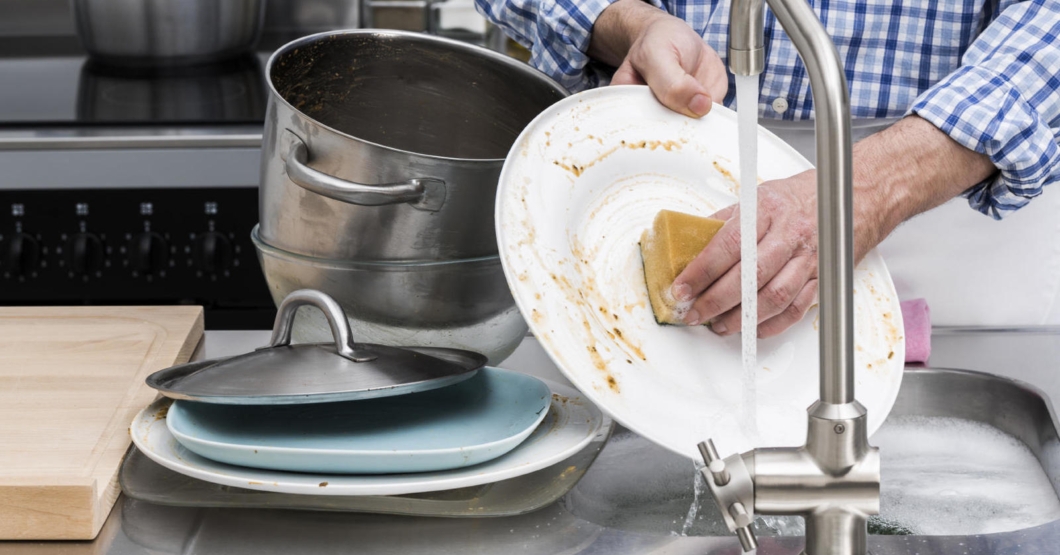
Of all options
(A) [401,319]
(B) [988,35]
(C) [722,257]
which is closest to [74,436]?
(A) [401,319]

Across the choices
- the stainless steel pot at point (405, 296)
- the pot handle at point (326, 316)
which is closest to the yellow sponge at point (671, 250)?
the stainless steel pot at point (405, 296)

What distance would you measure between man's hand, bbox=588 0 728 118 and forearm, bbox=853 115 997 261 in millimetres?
134

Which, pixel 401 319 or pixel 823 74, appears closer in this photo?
pixel 823 74

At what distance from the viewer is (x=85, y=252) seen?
139cm

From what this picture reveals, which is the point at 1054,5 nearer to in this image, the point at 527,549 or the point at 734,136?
the point at 734,136

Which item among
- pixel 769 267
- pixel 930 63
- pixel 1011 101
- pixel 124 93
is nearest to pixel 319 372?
pixel 769 267

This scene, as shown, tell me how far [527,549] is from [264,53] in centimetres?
142

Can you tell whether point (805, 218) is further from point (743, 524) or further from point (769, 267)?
point (743, 524)

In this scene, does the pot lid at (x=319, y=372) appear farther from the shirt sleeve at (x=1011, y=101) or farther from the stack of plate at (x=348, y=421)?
the shirt sleeve at (x=1011, y=101)

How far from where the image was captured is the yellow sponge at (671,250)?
2.53ft

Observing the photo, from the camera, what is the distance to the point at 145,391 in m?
0.80

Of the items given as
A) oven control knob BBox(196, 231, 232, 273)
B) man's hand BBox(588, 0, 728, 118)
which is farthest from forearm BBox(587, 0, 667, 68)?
oven control knob BBox(196, 231, 232, 273)

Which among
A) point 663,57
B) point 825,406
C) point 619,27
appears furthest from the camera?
point 619,27

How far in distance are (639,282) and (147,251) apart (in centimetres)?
81
